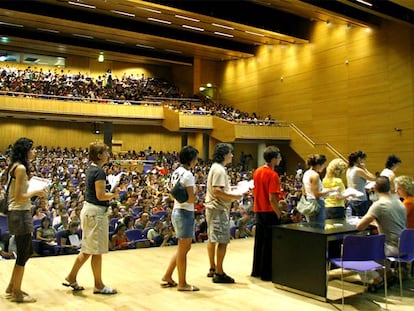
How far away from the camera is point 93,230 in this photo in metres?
3.80

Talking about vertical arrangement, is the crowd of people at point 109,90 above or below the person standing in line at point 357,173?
above

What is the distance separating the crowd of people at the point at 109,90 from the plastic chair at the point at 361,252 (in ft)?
51.1

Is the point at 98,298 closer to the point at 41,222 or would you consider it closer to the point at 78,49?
the point at 41,222

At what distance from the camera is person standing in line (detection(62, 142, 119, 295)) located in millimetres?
3770

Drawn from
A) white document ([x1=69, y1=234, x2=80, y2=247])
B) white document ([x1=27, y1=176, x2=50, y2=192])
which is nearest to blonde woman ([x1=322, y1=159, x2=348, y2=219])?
white document ([x1=27, y1=176, x2=50, y2=192])

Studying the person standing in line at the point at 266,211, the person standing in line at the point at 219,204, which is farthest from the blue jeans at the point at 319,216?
the person standing in line at the point at 219,204

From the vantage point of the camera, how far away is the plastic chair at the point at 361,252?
361cm

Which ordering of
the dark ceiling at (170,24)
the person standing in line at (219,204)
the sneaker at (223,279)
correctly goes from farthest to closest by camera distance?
the dark ceiling at (170,24)
the sneaker at (223,279)
the person standing in line at (219,204)

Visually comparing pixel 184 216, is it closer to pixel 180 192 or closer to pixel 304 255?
pixel 180 192

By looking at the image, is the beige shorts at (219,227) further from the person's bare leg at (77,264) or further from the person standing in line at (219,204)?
the person's bare leg at (77,264)

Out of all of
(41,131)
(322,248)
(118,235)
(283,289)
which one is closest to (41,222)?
(118,235)

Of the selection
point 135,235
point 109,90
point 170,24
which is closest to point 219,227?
point 135,235

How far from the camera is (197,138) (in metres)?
25.6

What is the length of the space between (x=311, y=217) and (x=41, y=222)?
4.24 m
